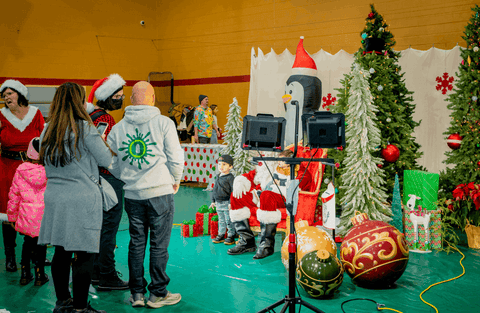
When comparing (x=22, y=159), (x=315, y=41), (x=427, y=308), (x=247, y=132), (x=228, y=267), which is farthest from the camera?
(x=315, y=41)

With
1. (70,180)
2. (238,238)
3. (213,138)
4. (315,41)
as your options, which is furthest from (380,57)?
(213,138)

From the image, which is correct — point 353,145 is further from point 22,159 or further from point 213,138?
point 213,138

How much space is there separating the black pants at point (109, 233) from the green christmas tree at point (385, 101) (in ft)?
8.79

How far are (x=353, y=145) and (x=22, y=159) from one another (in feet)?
10.8

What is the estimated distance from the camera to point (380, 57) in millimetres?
4980

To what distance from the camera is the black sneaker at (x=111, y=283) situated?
336 centimetres

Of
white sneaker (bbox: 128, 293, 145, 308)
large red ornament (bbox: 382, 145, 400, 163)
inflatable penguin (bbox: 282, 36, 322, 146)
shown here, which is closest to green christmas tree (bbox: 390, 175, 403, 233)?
large red ornament (bbox: 382, 145, 400, 163)

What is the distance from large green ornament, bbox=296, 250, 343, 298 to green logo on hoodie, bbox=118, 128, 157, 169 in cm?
145

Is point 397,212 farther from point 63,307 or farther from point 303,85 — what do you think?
point 63,307

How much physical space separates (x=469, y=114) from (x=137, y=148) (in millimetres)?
3838

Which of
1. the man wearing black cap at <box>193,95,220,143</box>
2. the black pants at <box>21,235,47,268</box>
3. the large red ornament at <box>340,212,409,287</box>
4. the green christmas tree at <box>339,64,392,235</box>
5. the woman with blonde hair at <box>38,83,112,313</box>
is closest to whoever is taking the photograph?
the woman with blonde hair at <box>38,83,112,313</box>

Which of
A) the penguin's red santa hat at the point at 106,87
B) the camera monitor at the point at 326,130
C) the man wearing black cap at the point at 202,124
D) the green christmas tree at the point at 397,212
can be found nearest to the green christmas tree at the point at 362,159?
the green christmas tree at the point at 397,212

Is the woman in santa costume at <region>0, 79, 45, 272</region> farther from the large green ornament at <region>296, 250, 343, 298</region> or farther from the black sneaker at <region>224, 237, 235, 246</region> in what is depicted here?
the large green ornament at <region>296, 250, 343, 298</region>

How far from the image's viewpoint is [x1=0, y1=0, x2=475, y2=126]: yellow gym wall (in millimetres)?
8211
